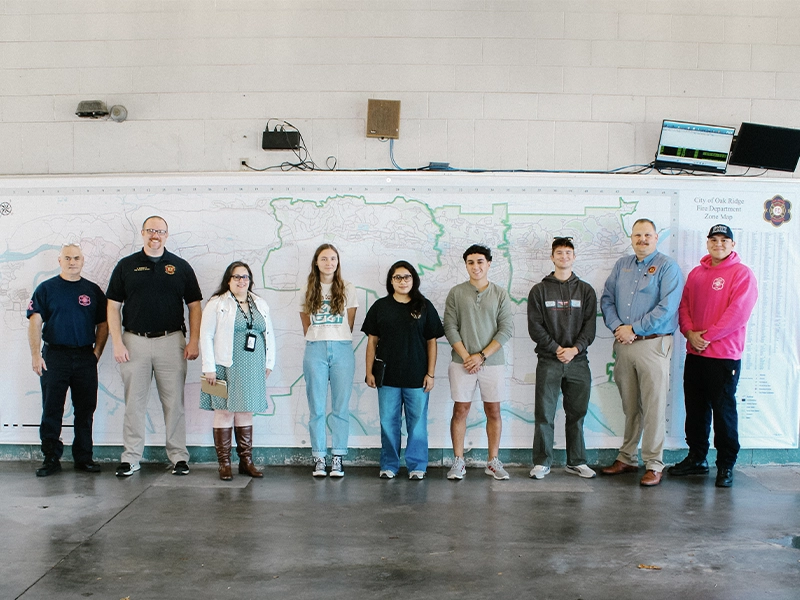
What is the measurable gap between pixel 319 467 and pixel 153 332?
4.71 ft

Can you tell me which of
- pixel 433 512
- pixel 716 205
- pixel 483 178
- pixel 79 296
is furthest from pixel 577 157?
pixel 79 296

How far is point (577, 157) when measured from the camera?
4.99m

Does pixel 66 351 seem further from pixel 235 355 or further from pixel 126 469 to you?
pixel 235 355

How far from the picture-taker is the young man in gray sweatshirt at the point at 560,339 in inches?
181

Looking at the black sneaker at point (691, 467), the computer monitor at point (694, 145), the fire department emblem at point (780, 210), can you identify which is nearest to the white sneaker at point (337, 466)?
the black sneaker at point (691, 467)

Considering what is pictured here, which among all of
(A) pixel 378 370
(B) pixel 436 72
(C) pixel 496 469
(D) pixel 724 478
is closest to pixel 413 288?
(A) pixel 378 370

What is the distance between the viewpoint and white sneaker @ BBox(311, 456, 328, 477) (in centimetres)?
A: 464

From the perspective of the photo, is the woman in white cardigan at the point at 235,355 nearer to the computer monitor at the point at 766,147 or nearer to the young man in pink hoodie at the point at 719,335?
the young man in pink hoodie at the point at 719,335

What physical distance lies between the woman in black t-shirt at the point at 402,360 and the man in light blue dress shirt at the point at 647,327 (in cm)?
126

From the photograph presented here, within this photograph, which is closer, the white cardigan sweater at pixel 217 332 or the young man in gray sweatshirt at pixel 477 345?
the white cardigan sweater at pixel 217 332

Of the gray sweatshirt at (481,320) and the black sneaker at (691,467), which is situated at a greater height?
the gray sweatshirt at (481,320)

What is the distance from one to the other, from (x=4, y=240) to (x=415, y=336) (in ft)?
10.1

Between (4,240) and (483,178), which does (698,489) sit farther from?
(4,240)

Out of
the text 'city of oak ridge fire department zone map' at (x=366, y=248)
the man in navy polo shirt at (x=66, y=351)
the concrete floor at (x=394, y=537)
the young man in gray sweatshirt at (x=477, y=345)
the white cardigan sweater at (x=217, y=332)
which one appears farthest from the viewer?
the text 'city of oak ridge fire department zone map' at (x=366, y=248)
